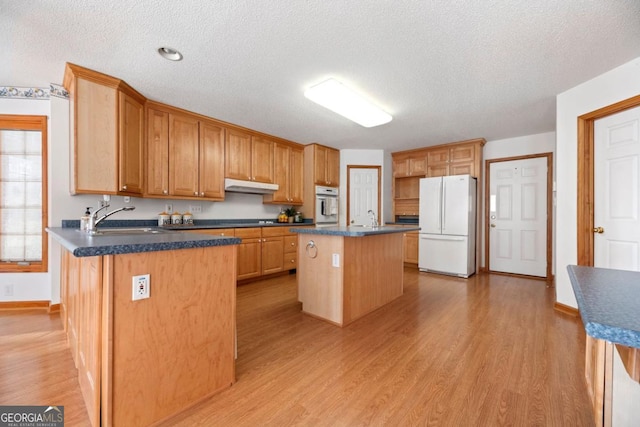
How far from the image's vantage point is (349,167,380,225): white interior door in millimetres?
5664

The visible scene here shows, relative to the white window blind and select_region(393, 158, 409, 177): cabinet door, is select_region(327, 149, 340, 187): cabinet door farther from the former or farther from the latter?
the white window blind

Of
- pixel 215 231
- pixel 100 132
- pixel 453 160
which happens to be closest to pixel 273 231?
pixel 215 231

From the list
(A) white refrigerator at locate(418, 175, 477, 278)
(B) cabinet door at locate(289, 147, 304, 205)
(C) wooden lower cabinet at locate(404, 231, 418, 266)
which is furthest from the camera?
(C) wooden lower cabinet at locate(404, 231, 418, 266)

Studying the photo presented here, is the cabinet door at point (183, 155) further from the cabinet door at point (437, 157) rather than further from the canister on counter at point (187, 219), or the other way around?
the cabinet door at point (437, 157)

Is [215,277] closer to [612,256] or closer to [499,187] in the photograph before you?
[612,256]

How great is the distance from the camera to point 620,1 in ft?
5.57

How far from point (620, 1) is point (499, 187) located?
11.3ft

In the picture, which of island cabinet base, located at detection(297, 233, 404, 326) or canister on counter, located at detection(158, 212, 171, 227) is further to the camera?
canister on counter, located at detection(158, 212, 171, 227)

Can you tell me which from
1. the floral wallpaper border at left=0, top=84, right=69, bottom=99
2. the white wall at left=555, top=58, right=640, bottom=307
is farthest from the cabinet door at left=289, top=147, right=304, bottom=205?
the white wall at left=555, top=58, right=640, bottom=307

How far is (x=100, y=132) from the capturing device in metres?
2.71

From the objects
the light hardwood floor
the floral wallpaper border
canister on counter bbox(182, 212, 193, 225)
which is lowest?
the light hardwood floor

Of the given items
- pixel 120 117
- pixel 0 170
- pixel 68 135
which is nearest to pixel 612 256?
pixel 120 117

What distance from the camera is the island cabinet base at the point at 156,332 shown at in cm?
121

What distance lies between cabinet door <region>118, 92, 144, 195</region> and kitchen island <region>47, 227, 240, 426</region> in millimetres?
1611
